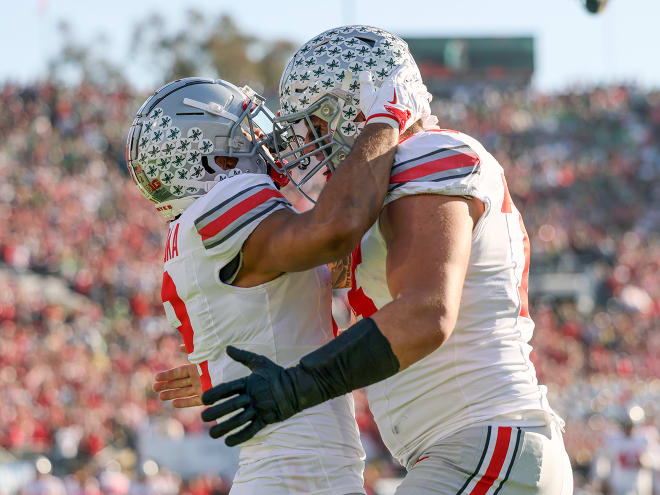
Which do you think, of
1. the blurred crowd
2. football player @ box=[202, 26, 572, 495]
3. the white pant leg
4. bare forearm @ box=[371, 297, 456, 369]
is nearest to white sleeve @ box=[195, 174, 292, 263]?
football player @ box=[202, 26, 572, 495]

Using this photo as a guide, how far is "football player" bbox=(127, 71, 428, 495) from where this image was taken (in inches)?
108

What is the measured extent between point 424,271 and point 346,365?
0.29 m

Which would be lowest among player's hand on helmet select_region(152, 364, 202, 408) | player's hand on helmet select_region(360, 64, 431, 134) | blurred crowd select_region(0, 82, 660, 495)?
blurred crowd select_region(0, 82, 660, 495)

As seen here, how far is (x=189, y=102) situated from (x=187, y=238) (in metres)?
0.51

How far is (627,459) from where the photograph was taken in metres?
11.6

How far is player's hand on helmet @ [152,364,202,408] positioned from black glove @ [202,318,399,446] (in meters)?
1.00

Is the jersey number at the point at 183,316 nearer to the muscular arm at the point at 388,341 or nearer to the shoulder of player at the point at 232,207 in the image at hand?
the shoulder of player at the point at 232,207

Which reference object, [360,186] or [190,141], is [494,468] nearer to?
[360,186]

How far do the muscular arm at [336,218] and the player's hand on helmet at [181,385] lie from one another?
87cm

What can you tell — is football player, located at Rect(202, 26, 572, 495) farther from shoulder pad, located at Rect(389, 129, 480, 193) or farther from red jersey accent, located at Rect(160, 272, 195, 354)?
red jersey accent, located at Rect(160, 272, 195, 354)

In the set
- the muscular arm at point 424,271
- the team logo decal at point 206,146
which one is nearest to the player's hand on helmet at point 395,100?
the muscular arm at point 424,271

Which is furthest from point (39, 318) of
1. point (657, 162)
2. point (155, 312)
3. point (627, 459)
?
point (657, 162)

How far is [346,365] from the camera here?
254 centimetres


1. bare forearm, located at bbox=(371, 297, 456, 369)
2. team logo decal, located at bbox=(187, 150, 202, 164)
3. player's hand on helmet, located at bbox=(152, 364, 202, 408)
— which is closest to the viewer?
bare forearm, located at bbox=(371, 297, 456, 369)
